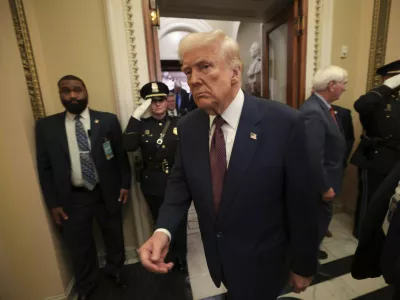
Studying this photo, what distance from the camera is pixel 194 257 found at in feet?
7.71

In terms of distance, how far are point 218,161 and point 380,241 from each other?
2.68 feet

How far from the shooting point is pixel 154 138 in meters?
1.88

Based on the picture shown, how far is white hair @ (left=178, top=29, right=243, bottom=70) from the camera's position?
82cm

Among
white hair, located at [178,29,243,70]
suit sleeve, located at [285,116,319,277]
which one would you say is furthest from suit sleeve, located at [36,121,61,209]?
suit sleeve, located at [285,116,319,277]

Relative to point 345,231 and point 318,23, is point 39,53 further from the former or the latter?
point 345,231

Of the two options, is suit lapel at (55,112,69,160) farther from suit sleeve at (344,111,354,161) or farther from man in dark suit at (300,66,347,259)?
suit sleeve at (344,111,354,161)

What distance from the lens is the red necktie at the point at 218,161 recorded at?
90 cm

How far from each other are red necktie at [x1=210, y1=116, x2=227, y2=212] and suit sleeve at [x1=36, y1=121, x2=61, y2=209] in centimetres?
137

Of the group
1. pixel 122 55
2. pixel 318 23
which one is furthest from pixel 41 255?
pixel 318 23

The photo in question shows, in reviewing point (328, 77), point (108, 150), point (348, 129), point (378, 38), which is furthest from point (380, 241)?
point (378, 38)

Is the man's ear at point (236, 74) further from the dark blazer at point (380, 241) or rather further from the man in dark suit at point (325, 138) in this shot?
the man in dark suit at point (325, 138)

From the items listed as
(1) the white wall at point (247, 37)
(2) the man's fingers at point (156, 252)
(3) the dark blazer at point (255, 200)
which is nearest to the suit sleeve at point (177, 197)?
(3) the dark blazer at point (255, 200)

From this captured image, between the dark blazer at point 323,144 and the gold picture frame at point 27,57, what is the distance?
2.05 m

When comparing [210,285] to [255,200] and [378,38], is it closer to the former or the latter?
[255,200]
